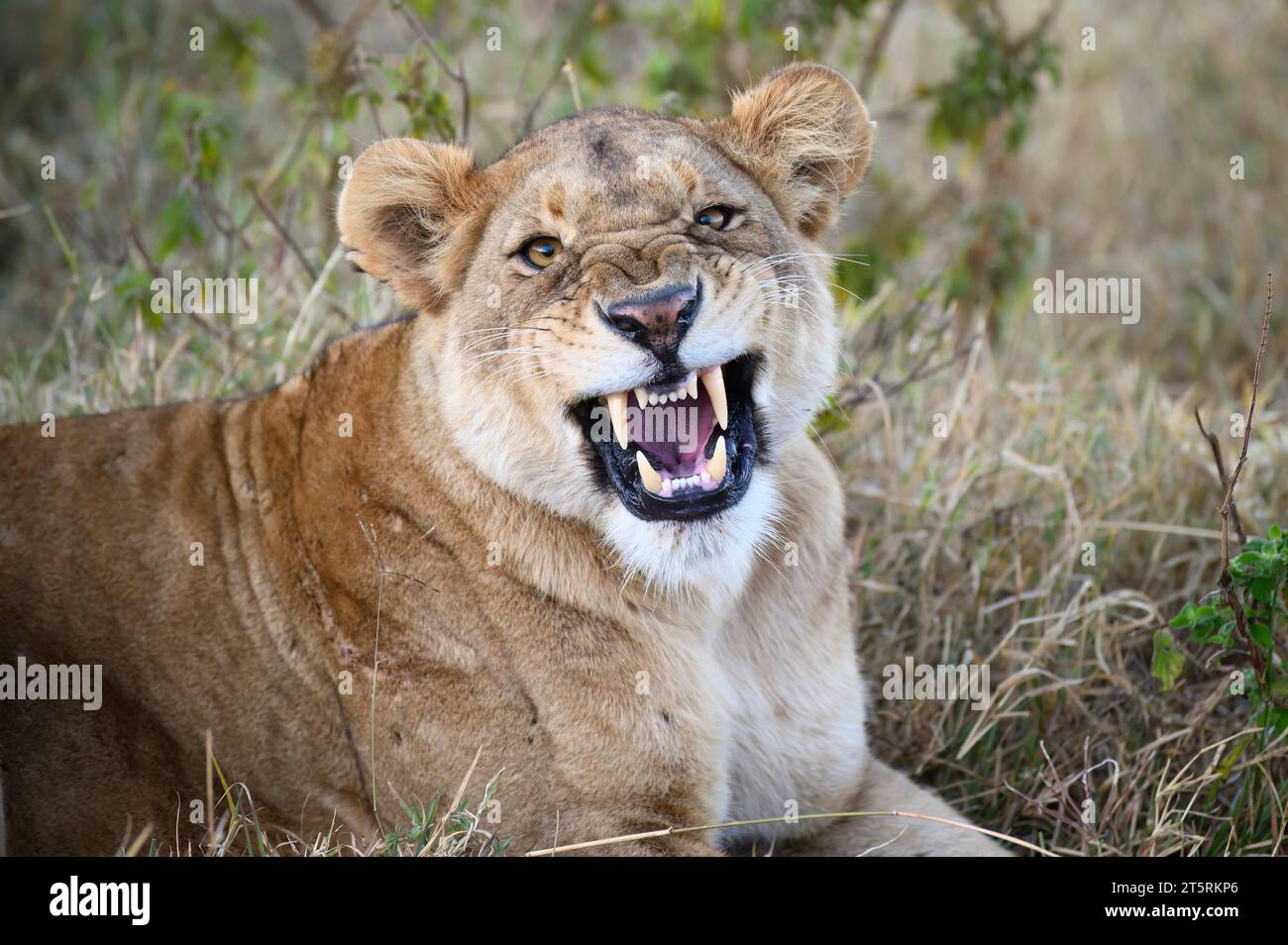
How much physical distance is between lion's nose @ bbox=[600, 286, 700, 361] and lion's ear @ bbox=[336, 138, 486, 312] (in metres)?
0.67

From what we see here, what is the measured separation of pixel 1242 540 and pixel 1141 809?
893mm

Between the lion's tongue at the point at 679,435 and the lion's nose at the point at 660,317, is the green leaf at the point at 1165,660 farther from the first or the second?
the lion's nose at the point at 660,317

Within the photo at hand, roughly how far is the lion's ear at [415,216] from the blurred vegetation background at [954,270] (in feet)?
4.51

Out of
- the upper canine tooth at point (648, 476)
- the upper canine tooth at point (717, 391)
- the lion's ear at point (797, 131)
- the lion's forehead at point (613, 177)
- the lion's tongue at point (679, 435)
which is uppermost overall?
the lion's ear at point (797, 131)

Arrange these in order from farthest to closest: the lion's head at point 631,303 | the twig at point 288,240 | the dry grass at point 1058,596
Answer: the twig at point 288,240 → the dry grass at point 1058,596 → the lion's head at point 631,303

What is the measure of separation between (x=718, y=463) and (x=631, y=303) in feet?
1.48

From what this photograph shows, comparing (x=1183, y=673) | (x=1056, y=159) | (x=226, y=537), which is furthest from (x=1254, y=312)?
(x=226, y=537)

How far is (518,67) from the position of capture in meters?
8.34

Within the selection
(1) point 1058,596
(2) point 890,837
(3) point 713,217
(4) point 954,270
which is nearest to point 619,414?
(3) point 713,217

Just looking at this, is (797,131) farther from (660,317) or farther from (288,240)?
(288,240)

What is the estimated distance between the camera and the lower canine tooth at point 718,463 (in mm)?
3479

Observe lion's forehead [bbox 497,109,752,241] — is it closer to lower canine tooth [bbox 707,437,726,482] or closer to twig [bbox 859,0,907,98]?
lower canine tooth [bbox 707,437,726,482]

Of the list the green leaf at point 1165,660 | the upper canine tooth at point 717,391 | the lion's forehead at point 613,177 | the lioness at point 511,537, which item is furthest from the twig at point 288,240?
the green leaf at point 1165,660

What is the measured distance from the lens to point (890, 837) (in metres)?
4.03
